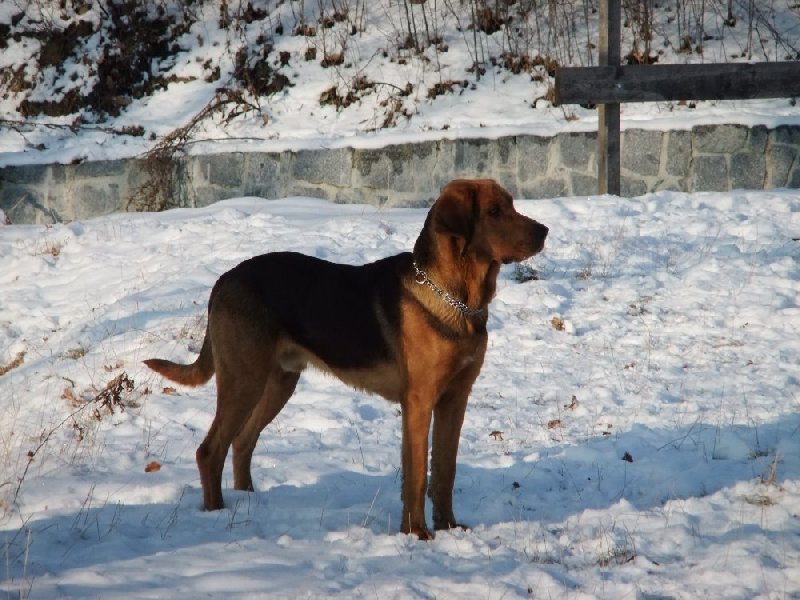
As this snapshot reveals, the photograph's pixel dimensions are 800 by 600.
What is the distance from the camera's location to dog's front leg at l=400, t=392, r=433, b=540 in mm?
4340

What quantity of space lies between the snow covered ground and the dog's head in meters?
1.34

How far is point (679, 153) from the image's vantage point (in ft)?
35.1

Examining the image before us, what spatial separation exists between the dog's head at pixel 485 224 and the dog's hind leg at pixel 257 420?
1.31m

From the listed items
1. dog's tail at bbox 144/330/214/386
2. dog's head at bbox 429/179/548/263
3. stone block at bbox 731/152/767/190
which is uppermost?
dog's head at bbox 429/179/548/263

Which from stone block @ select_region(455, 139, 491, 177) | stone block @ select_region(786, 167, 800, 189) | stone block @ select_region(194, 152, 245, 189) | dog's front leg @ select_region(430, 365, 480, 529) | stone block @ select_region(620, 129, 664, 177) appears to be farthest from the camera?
stone block @ select_region(194, 152, 245, 189)

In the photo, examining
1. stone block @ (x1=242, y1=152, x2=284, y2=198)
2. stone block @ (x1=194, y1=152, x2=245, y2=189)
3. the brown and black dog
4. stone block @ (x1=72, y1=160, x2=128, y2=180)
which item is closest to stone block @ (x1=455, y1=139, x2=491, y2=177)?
stone block @ (x1=242, y1=152, x2=284, y2=198)

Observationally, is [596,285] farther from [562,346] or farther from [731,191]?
[731,191]

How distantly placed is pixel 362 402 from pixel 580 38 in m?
8.55

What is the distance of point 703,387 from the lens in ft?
21.3

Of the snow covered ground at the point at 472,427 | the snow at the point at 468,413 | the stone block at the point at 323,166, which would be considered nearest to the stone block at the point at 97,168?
the snow at the point at 468,413

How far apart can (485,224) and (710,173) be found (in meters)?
7.19

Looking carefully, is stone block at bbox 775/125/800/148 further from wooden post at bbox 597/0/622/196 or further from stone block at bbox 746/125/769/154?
wooden post at bbox 597/0/622/196

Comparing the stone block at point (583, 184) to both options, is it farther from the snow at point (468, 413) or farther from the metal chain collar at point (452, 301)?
the metal chain collar at point (452, 301)

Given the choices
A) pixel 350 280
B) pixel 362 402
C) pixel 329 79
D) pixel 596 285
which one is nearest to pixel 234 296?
pixel 350 280
